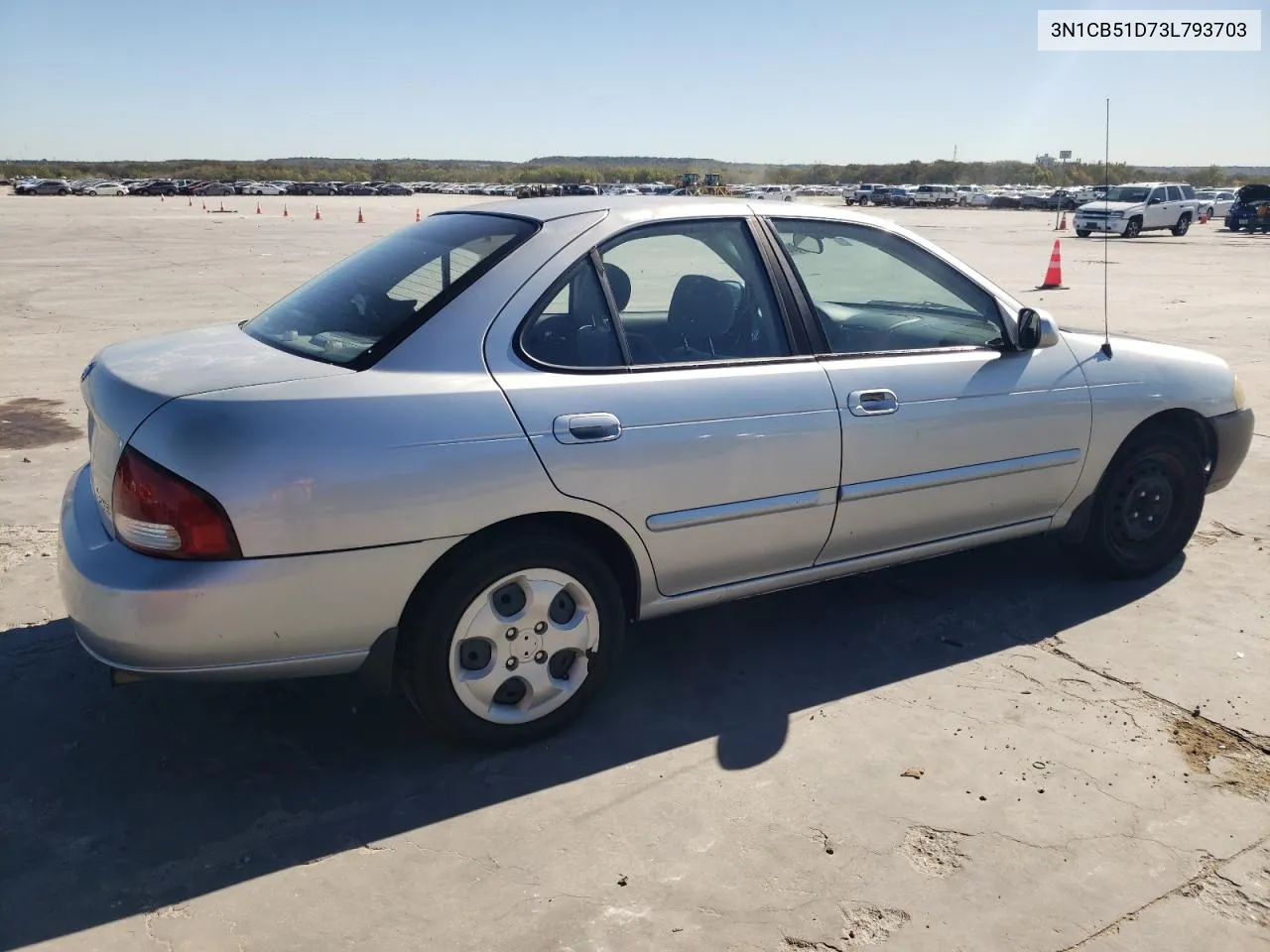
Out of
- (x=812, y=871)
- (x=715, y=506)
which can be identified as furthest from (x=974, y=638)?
(x=812, y=871)

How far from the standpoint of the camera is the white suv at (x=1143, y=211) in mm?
32375

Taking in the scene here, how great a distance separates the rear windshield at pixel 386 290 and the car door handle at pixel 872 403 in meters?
1.23

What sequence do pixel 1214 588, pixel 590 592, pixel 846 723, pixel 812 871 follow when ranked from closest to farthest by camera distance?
pixel 812 871, pixel 590 592, pixel 846 723, pixel 1214 588

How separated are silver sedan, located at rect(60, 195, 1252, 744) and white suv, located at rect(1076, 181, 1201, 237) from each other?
3110cm

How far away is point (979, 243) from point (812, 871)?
90.4ft

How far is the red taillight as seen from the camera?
275cm

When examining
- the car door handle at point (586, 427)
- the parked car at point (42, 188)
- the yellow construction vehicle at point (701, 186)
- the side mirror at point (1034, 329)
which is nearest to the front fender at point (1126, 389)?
the side mirror at point (1034, 329)

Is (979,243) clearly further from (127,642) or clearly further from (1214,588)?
(127,642)

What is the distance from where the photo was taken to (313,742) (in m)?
3.38

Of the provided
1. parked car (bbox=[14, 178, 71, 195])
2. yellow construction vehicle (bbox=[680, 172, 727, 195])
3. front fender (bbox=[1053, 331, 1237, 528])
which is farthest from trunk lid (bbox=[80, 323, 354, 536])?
parked car (bbox=[14, 178, 71, 195])

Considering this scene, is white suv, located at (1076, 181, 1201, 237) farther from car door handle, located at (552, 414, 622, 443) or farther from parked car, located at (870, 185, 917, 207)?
parked car, located at (870, 185, 917, 207)

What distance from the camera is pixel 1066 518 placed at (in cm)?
449

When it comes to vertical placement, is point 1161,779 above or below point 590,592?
below

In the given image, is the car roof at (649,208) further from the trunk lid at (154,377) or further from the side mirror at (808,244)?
the trunk lid at (154,377)
